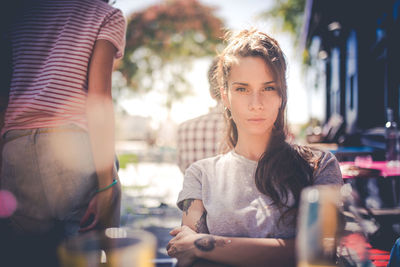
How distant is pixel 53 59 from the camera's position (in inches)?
51.8

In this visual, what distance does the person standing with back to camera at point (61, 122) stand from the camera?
4.10 ft

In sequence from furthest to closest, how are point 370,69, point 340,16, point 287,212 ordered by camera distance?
1. point 340,16
2. point 370,69
3. point 287,212

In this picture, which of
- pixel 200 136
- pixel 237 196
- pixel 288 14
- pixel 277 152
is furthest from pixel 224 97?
pixel 288 14

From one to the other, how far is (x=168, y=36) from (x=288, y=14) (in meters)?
4.44

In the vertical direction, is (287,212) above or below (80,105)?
below

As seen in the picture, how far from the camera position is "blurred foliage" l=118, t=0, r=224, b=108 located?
39.4ft

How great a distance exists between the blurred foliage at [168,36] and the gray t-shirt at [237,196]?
11097 mm

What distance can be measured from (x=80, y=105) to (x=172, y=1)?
460 inches

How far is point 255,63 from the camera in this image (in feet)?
4.66

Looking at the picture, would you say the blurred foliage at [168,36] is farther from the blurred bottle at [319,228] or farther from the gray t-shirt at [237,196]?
the blurred bottle at [319,228]

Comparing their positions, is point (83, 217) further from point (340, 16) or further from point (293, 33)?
point (293, 33)

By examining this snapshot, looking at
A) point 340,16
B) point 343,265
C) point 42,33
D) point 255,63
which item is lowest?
point 343,265

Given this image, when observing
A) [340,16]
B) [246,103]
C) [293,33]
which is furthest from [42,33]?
[293,33]

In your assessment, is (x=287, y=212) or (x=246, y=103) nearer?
(x=287, y=212)
